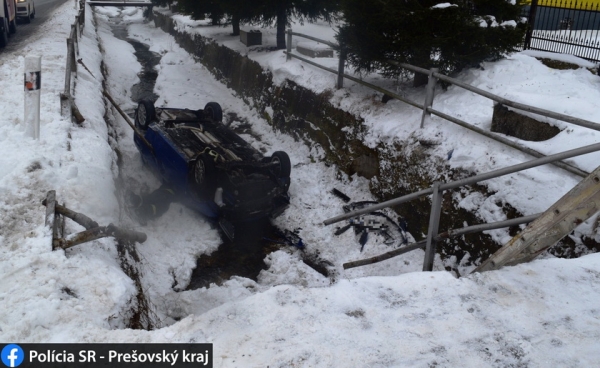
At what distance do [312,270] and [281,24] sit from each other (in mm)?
10947

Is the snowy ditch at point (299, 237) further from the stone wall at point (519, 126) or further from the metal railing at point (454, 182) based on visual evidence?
the stone wall at point (519, 126)

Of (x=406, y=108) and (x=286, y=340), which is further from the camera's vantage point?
(x=406, y=108)

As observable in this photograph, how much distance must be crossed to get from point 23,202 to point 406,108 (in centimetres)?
690

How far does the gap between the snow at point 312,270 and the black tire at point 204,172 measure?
87 centimetres

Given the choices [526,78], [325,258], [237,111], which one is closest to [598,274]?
[325,258]

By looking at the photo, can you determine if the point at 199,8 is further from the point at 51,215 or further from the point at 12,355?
the point at 12,355

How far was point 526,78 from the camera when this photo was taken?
8812 millimetres

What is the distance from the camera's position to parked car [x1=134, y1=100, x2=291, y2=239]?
8633 millimetres

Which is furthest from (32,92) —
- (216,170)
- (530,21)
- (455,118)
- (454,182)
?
(530,21)

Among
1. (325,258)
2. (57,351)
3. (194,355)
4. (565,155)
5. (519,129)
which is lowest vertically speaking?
(325,258)

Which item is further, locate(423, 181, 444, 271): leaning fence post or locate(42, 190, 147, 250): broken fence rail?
locate(42, 190, 147, 250): broken fence rail

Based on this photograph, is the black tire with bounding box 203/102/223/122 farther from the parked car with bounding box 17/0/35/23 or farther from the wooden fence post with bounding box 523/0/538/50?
the parked car with bounding box 17/0/35/23

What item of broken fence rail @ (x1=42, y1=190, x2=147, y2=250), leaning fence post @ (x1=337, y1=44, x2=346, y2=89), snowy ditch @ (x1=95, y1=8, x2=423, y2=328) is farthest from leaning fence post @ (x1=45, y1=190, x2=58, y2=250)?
leaning fence post @ (x1=337, y1=44, x2=346, y2=89)

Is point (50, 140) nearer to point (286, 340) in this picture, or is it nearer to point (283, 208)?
point (283, 208)
